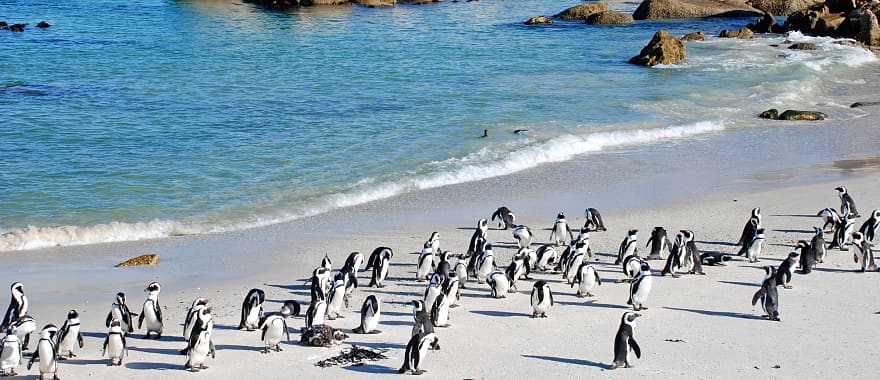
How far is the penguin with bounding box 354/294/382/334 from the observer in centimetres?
1234

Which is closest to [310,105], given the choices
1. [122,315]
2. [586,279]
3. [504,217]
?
[504,217]

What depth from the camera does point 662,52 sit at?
35.5 metres

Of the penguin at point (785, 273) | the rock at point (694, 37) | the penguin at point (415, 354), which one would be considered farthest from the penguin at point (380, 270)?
the rock at point (694, 37)

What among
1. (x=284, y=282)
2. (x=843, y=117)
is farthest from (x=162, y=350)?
(x=843, y=117)

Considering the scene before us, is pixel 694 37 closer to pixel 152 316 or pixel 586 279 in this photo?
pixel 586 279

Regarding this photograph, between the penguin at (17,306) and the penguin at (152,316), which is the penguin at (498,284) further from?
the penguin at (17,306)

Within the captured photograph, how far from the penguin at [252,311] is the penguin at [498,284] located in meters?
2.88

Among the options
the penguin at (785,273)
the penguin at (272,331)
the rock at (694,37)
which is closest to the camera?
the penguin at (272,331)

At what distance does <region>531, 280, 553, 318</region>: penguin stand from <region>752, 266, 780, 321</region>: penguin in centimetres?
238

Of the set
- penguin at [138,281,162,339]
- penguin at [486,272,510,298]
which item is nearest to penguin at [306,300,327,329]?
penguin at [138,281,162,339]

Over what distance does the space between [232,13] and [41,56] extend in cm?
1393

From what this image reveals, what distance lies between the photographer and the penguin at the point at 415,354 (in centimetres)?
1114

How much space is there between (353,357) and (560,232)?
5.68 metres

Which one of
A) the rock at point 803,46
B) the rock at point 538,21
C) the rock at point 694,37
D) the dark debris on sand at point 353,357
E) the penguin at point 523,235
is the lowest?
the dark debris on sand at point 353,357
